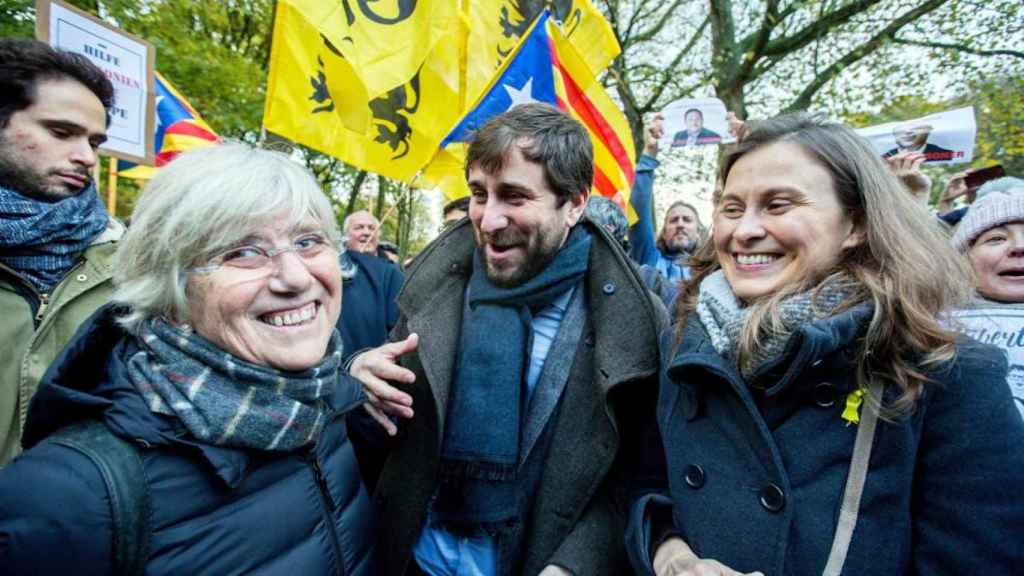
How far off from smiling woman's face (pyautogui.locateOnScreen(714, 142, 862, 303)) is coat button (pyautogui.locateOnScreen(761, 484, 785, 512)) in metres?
0.47

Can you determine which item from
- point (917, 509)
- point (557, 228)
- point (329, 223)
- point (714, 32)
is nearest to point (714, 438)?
point (917, 509)

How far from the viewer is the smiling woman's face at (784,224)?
4.48 ft

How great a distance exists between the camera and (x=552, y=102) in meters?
3.97

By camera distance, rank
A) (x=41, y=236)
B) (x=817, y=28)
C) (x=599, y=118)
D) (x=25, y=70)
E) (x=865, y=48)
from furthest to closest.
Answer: (x=865, y=48), (x=817, y=28), (x=599, y=118), (x=25, y=70), (x=41, y=236)

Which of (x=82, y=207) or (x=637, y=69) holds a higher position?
(x=637, y=69)

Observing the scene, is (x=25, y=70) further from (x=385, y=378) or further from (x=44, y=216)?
(x=385, y=378)

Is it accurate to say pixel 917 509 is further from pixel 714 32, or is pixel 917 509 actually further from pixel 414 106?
pixel 714 32

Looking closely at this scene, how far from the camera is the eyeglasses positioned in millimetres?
1266

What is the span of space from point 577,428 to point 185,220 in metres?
1.18

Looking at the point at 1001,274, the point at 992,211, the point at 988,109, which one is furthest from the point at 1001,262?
the point at 988,109

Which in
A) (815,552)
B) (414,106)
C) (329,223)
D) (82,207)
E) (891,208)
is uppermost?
(414,106)

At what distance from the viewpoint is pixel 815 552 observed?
3.87 feet

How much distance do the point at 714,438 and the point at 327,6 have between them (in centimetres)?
324

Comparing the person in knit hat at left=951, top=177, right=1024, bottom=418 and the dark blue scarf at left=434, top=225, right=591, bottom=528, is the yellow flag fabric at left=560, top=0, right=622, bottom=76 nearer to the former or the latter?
the person in knit hat at left=951, top=177, right=1024, bottom=418
